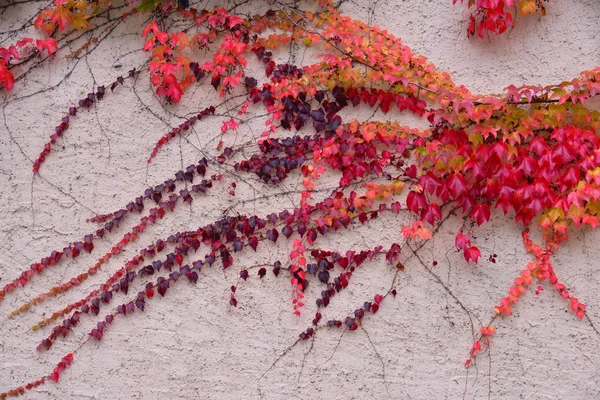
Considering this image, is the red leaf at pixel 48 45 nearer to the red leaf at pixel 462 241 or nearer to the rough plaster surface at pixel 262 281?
the rough plaster surface at pixel 262 281

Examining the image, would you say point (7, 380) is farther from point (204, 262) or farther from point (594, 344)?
point (594, 344)

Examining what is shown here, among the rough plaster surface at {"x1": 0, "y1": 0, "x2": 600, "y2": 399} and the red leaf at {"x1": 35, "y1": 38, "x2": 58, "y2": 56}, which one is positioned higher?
the red leaf at {"x1": 35, "y1": 38, "x2": 58, "y2": 56}

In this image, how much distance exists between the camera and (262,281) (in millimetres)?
3682

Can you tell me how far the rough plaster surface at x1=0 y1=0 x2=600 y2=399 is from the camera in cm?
348

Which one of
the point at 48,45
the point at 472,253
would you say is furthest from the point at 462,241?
the point at 48,45

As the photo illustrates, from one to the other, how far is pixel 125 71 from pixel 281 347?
2244 mm

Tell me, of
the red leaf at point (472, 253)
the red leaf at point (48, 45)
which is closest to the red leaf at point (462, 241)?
the red leaf at point (472, 253)

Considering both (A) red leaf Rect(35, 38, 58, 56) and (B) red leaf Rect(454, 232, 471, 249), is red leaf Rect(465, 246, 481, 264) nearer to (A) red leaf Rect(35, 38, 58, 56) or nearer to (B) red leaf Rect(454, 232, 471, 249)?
(B) red leaf Rect(454, 232, 471, 249)

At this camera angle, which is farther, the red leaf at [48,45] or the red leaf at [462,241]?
the red leaf at [48,45]

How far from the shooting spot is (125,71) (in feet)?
13.1

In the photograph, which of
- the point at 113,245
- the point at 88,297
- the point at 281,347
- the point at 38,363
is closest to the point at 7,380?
the point at 38,363

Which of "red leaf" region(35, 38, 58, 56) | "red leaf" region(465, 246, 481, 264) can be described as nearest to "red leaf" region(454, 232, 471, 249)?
"red leaf" region(465, 246, 481, 264)

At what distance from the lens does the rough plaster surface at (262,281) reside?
137 inches

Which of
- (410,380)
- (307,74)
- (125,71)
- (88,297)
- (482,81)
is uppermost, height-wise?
(125,71)
